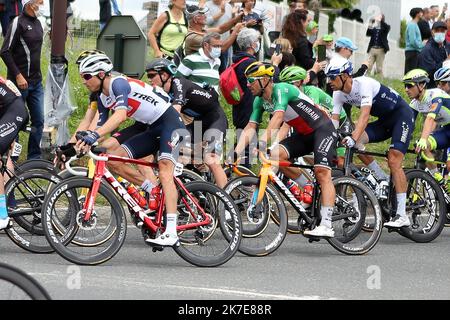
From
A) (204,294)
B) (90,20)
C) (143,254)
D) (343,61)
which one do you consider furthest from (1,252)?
(90,20)

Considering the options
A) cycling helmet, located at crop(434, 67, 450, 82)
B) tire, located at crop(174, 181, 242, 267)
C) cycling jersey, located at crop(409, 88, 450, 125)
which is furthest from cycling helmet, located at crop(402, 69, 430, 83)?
tire, located at crop(174, 181, 242, 267)

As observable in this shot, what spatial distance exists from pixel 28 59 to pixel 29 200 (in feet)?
12.4

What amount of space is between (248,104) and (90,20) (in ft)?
22.1

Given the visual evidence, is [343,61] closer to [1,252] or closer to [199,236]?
[199,236]

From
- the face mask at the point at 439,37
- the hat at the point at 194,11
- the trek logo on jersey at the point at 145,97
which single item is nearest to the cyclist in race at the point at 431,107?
the hat at the point at 194,11

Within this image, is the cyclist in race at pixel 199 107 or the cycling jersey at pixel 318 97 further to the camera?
the cycling jersey at pixel 318 97

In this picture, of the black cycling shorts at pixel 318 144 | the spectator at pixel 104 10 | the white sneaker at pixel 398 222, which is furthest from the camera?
the spectator at pixel 104 10

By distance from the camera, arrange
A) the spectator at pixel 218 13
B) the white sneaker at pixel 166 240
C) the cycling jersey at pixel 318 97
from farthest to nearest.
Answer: the spectator at pixel 218 13 → the cycling jersey at pixel 318 97 → the white sneaker at pixel 166 240

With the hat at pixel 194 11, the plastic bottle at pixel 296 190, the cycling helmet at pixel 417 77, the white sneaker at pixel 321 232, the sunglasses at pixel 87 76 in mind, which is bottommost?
the white sneaker at pixel 321 232

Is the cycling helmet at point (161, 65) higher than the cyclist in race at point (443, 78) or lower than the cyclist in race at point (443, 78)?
higher

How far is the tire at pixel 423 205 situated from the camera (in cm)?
1313

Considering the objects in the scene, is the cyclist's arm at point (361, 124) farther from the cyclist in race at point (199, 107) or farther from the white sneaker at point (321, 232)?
the cyclist in race at point (199, 107)

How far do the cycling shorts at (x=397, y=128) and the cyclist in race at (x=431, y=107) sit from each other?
401 mm

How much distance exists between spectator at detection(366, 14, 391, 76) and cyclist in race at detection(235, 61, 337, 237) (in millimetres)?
9767
